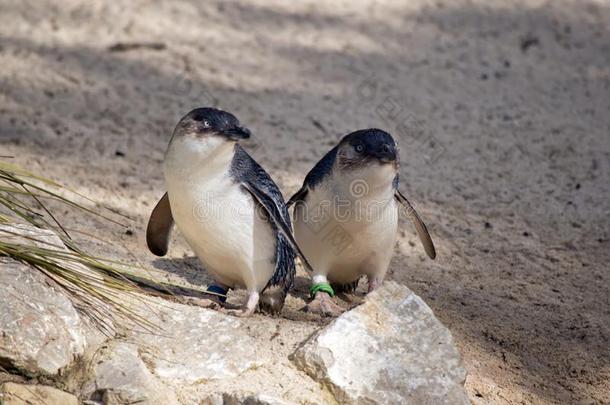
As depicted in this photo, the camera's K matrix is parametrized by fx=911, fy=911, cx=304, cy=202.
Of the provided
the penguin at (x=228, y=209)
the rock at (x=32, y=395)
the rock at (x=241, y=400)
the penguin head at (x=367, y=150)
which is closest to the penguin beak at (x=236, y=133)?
the penguin at (x=228, y=209)

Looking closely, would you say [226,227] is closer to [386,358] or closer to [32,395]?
[386,358]

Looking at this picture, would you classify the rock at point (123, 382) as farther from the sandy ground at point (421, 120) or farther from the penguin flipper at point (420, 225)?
the penguin flipper at point (420, 225)

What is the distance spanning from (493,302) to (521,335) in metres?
0.41

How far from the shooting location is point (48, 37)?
8.27 meters

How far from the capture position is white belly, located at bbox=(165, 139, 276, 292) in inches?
159

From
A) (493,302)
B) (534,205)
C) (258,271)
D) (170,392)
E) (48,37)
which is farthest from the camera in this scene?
(48,37)

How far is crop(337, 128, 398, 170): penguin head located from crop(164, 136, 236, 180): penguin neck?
0.69 meters

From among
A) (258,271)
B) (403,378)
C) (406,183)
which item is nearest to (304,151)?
(406,183)

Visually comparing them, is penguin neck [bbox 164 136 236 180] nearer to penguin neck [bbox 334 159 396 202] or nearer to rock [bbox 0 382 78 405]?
penguin neck [bbox 334 159 396 202]

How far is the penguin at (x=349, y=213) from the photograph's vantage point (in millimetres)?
4434

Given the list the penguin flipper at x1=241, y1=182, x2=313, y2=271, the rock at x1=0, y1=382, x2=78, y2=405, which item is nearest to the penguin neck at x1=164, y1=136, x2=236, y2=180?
the penguin flipper at x1=241, y1=182, x2=313, y2=271

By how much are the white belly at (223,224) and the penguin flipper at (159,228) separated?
1.64 ft

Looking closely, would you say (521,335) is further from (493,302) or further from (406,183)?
(406,183)

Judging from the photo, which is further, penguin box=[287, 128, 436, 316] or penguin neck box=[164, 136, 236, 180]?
penguin box=[287, 128, 436, 316]
